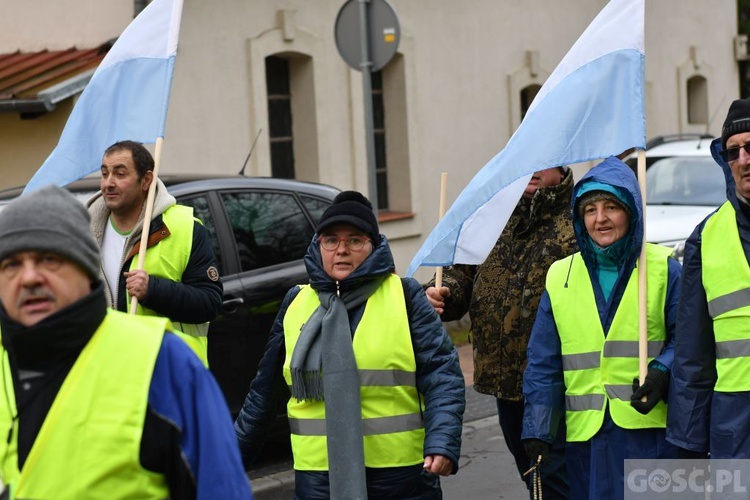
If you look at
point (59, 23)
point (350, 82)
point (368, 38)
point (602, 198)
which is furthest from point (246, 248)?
point (350, 82)

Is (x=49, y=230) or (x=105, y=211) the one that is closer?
(x=49, y=230)

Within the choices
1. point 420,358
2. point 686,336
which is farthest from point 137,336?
point 686,336

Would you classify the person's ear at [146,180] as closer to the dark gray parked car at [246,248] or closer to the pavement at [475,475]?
the dark gray parked car at [246,248]

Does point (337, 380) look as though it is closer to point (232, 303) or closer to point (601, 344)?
point (601, 344)

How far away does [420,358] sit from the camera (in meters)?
4.78

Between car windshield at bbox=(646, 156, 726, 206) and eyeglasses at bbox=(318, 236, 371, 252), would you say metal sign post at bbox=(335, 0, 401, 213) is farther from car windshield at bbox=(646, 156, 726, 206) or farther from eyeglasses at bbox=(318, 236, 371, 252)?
eyeglasses at bbox=(318, 236, 371, 252)

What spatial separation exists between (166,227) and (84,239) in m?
2.84

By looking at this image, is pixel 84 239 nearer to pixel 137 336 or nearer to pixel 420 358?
pixel 137 336

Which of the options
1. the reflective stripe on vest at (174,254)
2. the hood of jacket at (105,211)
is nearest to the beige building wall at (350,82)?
the hood of jacket at (105,211)

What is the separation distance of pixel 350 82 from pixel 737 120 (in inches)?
378

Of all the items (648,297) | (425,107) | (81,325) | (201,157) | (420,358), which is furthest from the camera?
(425,107)

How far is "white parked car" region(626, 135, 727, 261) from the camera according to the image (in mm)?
12133

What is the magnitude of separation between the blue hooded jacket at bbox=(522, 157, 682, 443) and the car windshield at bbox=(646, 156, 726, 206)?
811 cm

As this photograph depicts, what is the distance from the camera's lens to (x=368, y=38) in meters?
9.80
